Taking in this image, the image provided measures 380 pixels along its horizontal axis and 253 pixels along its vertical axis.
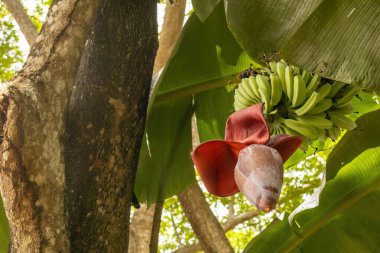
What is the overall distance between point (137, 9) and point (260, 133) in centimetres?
56

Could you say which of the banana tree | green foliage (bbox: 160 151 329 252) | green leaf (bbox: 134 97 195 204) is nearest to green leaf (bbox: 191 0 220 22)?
the banana tree

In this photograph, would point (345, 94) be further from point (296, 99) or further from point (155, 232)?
point (155, 232)

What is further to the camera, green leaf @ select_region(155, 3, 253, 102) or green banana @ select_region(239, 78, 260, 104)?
green leaf @ select_region(155, 3, 253, 102)

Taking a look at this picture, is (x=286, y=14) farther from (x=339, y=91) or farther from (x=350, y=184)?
(x=350, y=184)

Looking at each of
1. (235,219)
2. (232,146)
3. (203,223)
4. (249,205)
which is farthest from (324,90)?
(249,205)

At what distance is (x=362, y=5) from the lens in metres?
1.11

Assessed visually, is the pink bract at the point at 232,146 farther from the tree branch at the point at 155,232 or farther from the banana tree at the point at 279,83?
the tree branch at the point at 155,232

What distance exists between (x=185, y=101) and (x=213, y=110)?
94 mm

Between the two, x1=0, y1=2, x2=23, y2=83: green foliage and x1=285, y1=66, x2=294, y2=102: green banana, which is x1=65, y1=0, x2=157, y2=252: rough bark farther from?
x1=0, y1=2, x2=23, y2=83: green foliage

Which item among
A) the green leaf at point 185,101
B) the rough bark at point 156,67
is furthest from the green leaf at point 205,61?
the rough bark at point 156,67

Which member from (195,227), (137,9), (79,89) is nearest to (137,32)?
(137,9)

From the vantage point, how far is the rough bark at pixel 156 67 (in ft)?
9.80

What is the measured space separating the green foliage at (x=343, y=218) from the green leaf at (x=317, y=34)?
50 cm

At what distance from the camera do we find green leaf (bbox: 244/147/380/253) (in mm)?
1561
